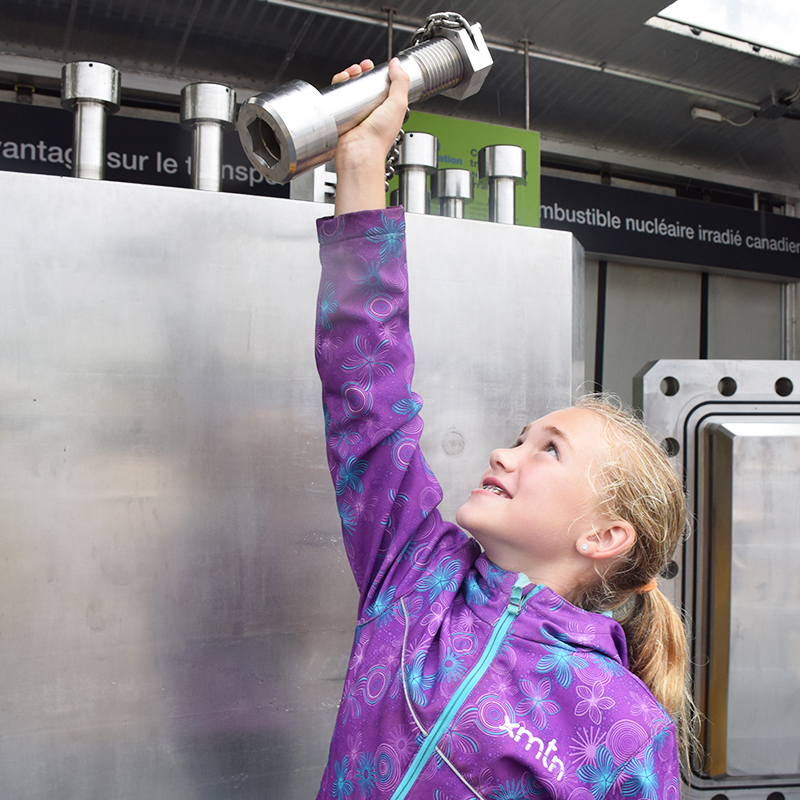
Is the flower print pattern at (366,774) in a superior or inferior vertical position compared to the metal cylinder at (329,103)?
inferior

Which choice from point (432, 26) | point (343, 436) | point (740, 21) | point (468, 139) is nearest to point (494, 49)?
point (468, 139)

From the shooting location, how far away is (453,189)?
779 millimetres

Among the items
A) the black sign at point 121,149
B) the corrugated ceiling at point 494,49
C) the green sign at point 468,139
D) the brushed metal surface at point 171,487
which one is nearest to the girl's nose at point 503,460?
the brushed metal surface at point 171,487

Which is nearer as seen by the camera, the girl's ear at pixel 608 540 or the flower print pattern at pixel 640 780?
the flower print pattern at pixel 640 780

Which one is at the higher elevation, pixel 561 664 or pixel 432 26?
pixel 432 26

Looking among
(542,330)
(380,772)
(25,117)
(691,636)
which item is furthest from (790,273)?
(380,772)

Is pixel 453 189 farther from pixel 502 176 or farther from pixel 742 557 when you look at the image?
pixel 742 557

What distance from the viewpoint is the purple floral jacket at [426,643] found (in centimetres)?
49

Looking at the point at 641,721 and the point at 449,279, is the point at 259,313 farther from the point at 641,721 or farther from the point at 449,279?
the point at 641,721

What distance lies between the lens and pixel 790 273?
2.67 m

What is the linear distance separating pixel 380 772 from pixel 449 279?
0.44 meters

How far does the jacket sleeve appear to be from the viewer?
0.55 metres

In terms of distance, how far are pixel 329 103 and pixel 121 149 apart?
1.43 meters

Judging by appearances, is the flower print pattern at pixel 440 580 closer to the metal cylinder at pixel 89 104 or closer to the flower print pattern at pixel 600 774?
the flower print pattern at pixel 600 774
